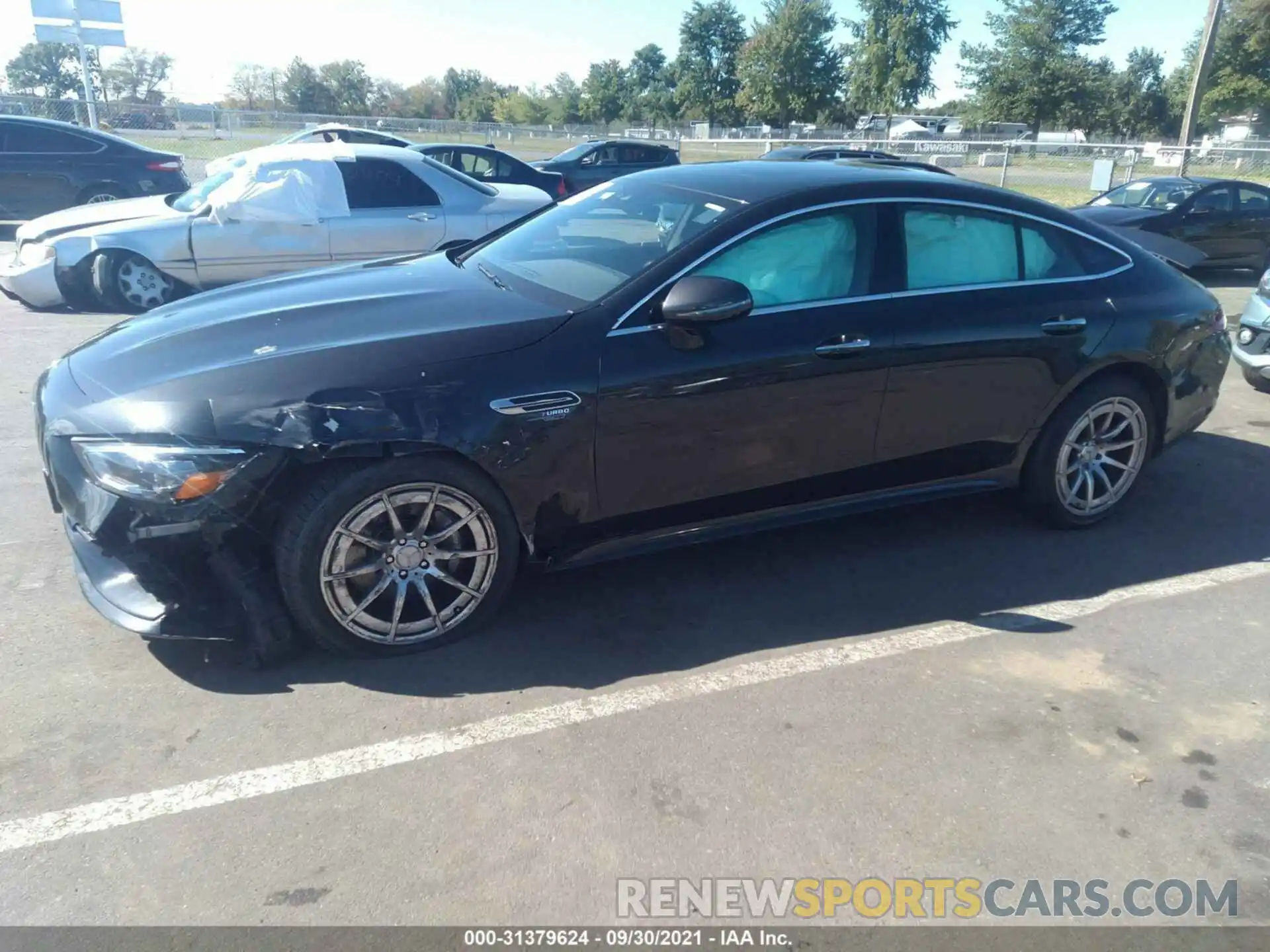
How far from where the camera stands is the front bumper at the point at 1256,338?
6855mm

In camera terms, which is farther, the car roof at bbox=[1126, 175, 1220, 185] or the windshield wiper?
the car roof at bbox=[1126, 175, 1220, 185]

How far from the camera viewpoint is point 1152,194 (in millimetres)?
13117

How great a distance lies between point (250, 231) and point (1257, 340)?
8.00 m

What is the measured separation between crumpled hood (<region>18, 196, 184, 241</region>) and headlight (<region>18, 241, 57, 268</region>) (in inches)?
2.3

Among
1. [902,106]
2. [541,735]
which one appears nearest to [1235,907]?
[541,735]

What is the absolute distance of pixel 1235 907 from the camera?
2.39 m

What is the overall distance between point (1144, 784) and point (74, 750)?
3186 millimetres

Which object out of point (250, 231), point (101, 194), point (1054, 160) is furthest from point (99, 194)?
point (1054, 160)

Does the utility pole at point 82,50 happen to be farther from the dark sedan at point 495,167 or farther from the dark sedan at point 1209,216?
the dark sedan at point 1209,216

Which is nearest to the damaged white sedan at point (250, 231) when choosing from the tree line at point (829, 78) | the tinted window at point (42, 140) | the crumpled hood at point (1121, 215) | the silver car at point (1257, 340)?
the tinted window at point (42, 140)

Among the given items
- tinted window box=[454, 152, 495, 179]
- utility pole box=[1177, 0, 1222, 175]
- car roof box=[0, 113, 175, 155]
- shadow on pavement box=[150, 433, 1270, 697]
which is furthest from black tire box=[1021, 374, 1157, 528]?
utility pole box=[1177, 0, 1222, 175]

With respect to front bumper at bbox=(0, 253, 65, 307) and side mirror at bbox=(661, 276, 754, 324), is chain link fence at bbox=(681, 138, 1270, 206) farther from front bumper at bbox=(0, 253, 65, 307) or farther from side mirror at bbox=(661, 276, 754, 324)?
side mirror at bbox=(661, 276, 754, 324)

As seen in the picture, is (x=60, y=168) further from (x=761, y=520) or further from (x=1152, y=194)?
(x=1152, y=194)

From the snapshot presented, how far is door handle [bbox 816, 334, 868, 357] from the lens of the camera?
12.1ft
